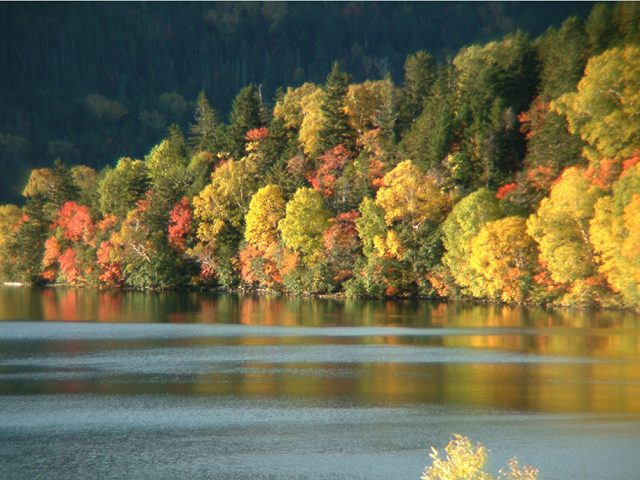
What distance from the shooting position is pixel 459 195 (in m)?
71.0

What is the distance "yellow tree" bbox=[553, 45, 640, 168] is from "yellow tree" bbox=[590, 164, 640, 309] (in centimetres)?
476

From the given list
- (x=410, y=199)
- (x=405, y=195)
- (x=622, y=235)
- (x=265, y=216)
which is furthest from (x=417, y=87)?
(x=622, y=235)

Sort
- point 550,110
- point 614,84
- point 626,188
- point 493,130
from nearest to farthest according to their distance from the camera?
point 626,188, point 614,84, point 550,110, point 493,130

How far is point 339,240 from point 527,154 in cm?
2140

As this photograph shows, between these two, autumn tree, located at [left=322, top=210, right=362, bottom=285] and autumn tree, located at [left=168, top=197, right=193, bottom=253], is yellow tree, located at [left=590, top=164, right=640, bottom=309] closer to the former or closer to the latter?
autumn tree, located at [left=322, top=210, right=362, bottom=285]

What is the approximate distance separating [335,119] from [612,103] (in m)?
37.4

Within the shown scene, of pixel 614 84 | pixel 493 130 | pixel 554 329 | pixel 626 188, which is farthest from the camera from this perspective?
pixel 493 130

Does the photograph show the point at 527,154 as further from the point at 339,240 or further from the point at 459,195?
the point at 339,240

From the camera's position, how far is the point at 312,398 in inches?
990

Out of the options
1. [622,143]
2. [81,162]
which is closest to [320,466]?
[622,143]

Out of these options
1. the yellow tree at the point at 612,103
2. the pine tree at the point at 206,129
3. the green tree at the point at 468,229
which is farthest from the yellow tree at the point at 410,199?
the pine tree at the point at 206,129

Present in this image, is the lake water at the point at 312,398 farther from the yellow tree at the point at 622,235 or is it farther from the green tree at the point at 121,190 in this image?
the green tree at the point at 121,190

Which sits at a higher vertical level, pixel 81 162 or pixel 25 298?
pixel 81 162

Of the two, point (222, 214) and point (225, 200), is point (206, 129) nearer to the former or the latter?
point (225, 200)
